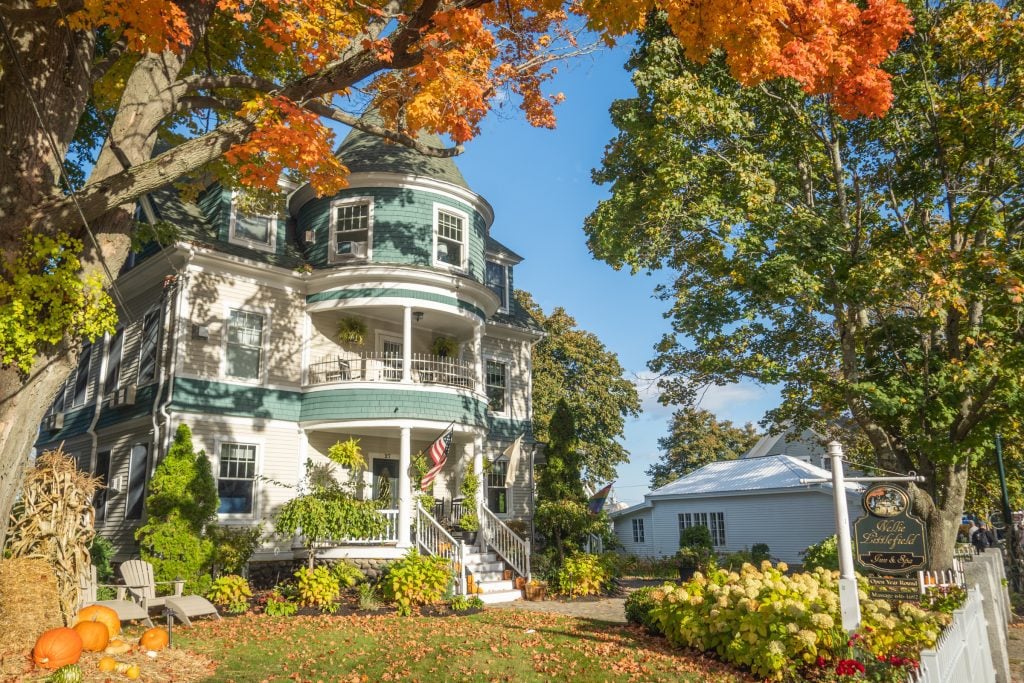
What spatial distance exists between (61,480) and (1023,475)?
26017mm

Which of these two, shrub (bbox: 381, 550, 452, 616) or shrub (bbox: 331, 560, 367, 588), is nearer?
shrub (bbox: 381, 550, 452, 616)

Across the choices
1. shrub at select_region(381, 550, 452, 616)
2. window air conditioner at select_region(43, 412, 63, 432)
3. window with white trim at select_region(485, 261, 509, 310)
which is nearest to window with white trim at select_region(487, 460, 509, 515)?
window with white trim at select_region(485, 261, 509, 310)

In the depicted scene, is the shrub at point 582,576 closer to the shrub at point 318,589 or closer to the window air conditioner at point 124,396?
the shrub at point 318,589

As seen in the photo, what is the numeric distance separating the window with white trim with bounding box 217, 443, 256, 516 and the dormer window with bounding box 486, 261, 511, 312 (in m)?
9.76

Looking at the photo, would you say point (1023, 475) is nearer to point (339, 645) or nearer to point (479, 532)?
point (479, 532)

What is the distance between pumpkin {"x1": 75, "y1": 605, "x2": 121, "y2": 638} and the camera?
851 centimetres

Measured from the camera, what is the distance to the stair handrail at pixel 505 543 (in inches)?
674

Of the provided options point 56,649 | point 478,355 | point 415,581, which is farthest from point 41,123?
point 478,355

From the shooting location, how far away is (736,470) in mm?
30734

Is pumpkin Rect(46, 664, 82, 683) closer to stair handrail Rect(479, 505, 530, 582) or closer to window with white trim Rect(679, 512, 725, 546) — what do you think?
stair handrail Rect(479, 505, 530, 582)

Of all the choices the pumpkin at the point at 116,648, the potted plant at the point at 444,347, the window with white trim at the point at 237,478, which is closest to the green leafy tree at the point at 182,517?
the window with white trim at the point at 237,478

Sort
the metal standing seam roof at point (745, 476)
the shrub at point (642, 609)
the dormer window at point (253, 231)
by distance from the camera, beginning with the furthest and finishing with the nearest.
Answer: the metal standing seam roof at point (745, 476), the dormer window at point (253, 231), the shrub at point (642, 609)

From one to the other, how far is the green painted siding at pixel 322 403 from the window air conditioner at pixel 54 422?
7127mm

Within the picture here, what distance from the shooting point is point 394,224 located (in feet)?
59.8
